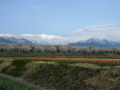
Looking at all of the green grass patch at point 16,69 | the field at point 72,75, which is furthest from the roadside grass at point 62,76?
the green grass patch at point 16,69

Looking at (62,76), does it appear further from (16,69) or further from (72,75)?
(16,69)

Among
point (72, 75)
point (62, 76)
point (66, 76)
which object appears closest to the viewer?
point (72, 75)

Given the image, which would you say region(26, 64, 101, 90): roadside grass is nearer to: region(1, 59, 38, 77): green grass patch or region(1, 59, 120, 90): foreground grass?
region(1, 59, 120, 90): foreground grass

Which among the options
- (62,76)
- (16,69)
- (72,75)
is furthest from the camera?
(16,69)

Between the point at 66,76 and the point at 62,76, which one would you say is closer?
the point at 66,76

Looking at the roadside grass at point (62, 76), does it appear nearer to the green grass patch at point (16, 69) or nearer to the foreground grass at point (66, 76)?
the foreground grass at point (66, 76)

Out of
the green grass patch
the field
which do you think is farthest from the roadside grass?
the green grass patch

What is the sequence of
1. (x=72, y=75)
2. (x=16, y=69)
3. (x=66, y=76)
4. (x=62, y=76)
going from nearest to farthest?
1. (x=72, y=75)
2. (x=66, y=76)
3. (x=62, y=76)
4. (x=16, y=69)

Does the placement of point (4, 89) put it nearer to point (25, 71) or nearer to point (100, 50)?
point (25, 71)

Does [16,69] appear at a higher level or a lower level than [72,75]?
lower

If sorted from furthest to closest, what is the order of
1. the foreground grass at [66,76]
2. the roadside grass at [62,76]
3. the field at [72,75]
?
the roadside grass at [62,76]
the foreground grass at [66,76]
the field at [72,75]

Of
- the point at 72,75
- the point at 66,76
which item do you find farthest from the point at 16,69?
the point at 72,75

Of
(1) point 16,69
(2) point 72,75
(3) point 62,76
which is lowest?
(1) point 16,69

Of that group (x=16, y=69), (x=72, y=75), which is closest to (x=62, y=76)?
(x=72, y=75)
